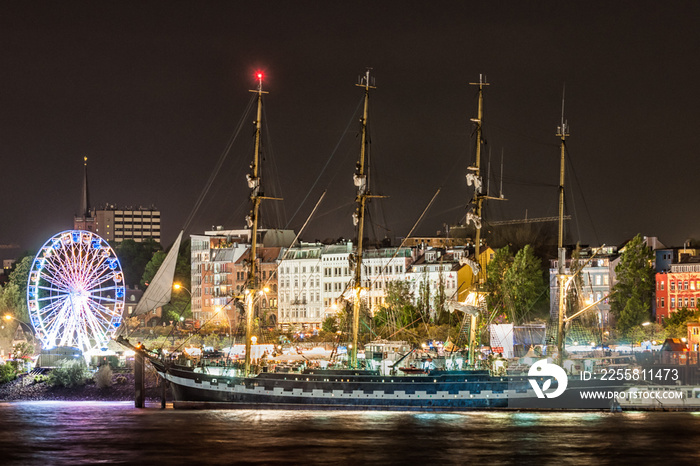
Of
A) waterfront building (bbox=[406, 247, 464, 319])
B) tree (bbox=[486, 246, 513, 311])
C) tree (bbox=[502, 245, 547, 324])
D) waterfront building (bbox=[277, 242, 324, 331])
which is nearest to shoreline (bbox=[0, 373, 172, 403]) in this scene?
tree (bbox=[502, 245, 547, 324])

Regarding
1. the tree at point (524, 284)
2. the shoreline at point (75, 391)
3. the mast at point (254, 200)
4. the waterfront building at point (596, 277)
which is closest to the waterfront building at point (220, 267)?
the waterfront building at point (596, 277)

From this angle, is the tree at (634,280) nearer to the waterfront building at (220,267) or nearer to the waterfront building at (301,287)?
the waterfront building at (301,287)

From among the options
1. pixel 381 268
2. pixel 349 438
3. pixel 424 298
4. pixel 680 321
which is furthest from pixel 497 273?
pixel 349 438

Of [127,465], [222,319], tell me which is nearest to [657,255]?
[222,319]

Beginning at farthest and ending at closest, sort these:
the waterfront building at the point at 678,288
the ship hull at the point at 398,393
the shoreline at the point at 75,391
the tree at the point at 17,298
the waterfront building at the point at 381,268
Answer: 1. the tree at the point at 17,298
2. the waterfront building at the point at 381,268
3. the waterfront building at the point at 678,288
4. the shoreline at the point at 75,391
5. the ship hull at the point at 398,393

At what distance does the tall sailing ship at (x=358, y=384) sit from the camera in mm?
79000

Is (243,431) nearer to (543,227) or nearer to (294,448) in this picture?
(294,448)

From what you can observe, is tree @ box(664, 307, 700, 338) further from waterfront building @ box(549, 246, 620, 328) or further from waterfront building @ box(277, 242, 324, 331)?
waterfront building @ box(277, 242, 324, 331)

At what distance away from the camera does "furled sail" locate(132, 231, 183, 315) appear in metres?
125

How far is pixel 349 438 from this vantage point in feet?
213

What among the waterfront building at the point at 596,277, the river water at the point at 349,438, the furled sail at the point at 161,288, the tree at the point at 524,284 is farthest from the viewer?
the waterfront building at the point at 596,277

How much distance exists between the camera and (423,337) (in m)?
124

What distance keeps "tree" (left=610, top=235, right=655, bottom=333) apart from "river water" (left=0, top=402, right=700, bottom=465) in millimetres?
58912

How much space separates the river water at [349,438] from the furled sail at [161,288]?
140 ft
